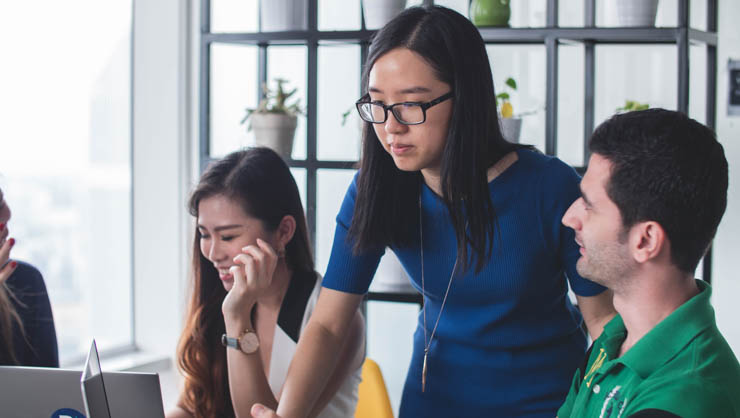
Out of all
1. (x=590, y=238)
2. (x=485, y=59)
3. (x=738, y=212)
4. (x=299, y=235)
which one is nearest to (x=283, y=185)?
(x=299, y=235)

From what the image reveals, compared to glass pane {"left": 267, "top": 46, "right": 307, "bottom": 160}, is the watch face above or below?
below

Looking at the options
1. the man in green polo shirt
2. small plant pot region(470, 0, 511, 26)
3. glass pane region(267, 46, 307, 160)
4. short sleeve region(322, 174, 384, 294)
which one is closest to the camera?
the man in green polo shirt

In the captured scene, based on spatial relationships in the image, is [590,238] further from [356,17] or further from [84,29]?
[84,29]

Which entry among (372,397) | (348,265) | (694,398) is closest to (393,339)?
(372,397)

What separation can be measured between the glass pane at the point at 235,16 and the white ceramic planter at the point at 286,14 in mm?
512

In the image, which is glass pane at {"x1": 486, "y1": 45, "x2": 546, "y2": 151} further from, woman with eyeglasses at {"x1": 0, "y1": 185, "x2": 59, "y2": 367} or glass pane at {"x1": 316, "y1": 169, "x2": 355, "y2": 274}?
woman with eyeglasses at {"x1": 0, "y1": 185, "x2": 59, "y2": 367}

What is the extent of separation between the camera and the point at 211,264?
1971 mm

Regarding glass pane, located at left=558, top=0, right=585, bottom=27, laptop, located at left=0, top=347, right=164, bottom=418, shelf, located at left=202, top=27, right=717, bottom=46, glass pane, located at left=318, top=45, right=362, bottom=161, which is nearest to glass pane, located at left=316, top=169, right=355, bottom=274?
glass pane, located at left=318, top=45, right=362, bottom=161

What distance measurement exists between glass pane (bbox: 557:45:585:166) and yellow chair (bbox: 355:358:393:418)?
119 cm

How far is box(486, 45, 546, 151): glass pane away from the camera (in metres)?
2.75

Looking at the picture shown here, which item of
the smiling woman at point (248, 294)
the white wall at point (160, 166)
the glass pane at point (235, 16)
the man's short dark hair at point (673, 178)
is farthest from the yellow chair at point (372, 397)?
the glass pane at point (235, 16)

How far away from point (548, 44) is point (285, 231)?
3.47 ft

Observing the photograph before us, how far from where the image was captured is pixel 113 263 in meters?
3.22

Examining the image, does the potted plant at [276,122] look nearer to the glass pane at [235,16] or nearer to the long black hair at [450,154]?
the glass pane at [235,16]
